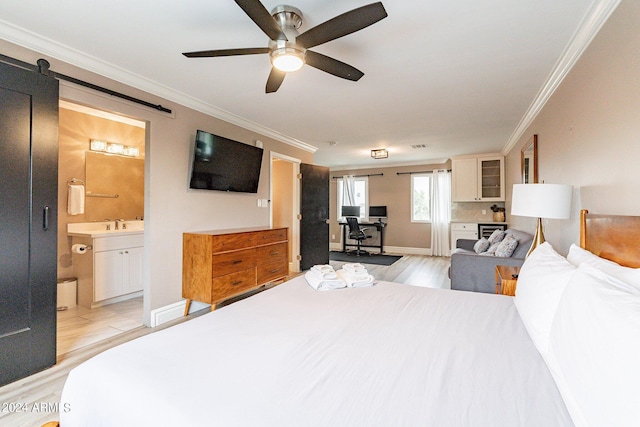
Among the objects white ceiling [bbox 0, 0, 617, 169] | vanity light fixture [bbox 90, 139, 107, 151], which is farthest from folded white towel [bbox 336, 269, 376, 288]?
vanity light fixture [bbox 90, 139, 107, 151]

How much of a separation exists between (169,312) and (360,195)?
233 inches

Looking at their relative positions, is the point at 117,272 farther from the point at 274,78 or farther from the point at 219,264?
the point at 274,78

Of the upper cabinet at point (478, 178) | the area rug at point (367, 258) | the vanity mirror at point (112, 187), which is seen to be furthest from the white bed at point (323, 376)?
the upper cabinet at point (478, 178)

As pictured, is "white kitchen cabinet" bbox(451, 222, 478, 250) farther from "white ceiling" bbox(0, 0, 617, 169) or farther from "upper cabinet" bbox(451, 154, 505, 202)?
"white ceiling" bbox(0, 0, 617, 169)

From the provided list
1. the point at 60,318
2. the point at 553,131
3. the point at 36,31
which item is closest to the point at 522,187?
the point at 553,131

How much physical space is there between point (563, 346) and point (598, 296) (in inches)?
7.6

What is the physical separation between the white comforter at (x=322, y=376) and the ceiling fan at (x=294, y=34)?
1.52 metres

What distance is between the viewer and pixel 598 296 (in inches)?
34.2

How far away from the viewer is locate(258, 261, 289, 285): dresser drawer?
12.0ft

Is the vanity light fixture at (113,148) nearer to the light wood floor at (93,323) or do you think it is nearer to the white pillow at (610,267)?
the light wood floor at (93,323)

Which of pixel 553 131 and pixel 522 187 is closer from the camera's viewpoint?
pixel 522 187

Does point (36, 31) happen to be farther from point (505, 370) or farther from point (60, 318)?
point (505, 370)

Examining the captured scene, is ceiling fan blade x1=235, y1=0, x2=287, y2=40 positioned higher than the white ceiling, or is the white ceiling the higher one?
the white ceiling

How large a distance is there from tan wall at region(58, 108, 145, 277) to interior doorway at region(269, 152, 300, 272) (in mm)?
2408
